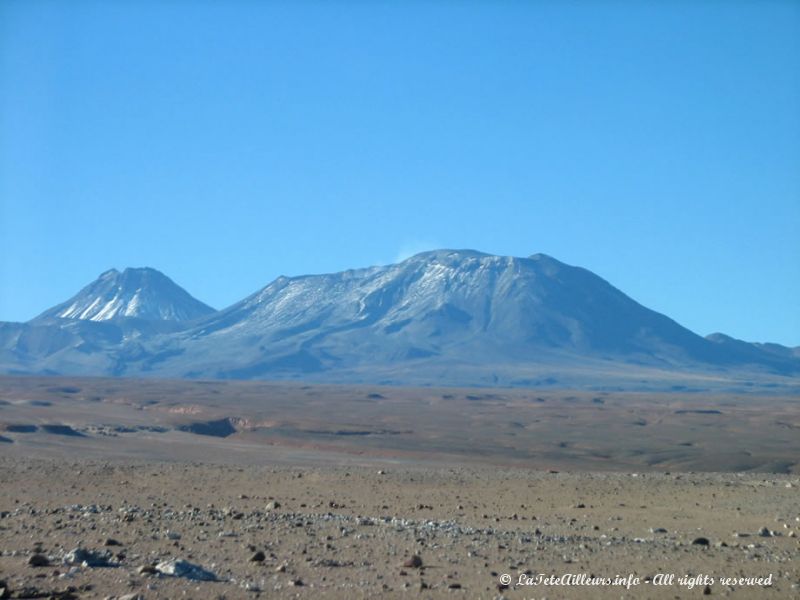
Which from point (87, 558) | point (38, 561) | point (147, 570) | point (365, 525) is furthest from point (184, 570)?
point (365, 525)

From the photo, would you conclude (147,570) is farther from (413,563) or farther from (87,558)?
(413,563)

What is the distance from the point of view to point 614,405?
100688 mm

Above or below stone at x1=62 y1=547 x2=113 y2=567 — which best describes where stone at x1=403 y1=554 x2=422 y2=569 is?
below

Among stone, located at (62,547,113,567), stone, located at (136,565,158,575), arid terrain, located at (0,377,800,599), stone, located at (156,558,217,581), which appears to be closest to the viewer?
stone, located at (156,558,217,581)

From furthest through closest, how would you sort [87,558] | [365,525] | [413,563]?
[365,525]
[413,563]
[87,558]

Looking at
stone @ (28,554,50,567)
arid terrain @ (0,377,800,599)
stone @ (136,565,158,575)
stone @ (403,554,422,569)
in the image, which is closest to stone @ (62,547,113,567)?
arid terrain @ (0,377,800,599)

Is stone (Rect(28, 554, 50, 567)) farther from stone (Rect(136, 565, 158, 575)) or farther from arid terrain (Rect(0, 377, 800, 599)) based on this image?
stone (Rect(136, 565, 158, 575))

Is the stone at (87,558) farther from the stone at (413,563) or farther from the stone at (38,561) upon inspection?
the stone at (413,563)

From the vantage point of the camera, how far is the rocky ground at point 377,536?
1111cm

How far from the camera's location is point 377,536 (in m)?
14.2

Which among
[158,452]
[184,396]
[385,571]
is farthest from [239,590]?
[184,396]

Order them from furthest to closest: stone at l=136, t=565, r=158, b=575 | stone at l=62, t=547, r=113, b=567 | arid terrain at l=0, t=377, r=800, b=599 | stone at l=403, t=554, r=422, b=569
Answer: stone at l=403, t=554, r=422, b=569
stone at l=62, t=547, r=113, b=567
arid terrain at l=0, t=377, r=800, b=599
stone at l=136, t=565, r=158, b=575

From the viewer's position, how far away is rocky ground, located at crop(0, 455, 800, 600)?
1111cm

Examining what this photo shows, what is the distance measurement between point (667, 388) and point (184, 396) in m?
90.3
